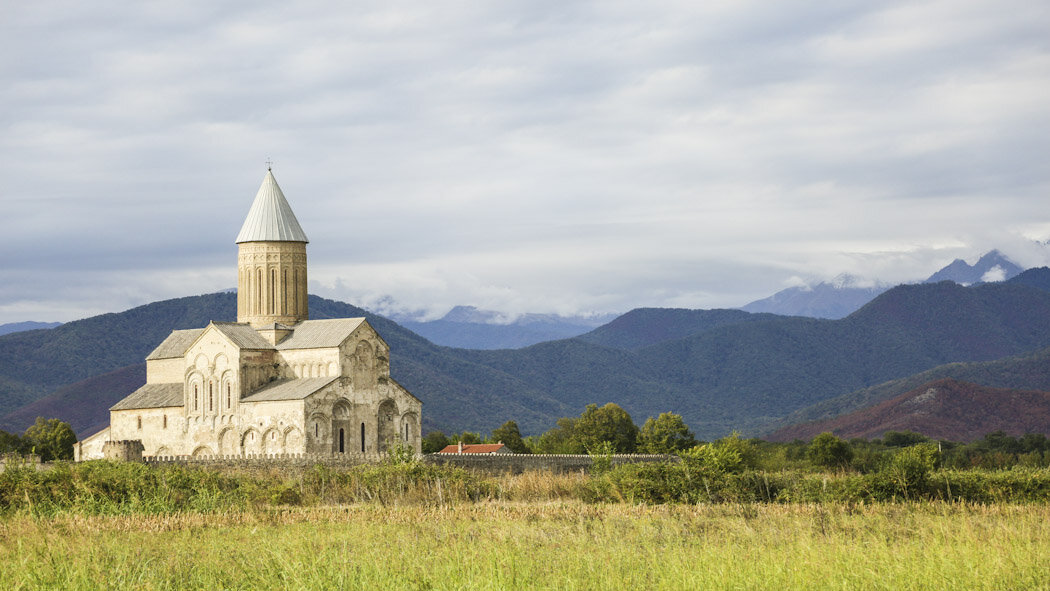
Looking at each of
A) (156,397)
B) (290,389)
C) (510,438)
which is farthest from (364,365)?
(510,438)

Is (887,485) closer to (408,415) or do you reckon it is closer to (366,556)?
(366,556)

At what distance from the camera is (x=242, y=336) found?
1941 inches

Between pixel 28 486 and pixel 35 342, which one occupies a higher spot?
pixel 35 342

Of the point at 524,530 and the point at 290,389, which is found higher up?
the point at 290,389

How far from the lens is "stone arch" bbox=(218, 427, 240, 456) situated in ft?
155

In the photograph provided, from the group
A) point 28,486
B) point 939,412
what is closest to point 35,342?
point 939,412

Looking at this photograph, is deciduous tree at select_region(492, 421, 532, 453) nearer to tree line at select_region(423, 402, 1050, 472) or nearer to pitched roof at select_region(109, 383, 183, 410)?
tree line at select_region(423, 402, 1050, 472)

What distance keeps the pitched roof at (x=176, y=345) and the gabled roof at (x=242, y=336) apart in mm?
4425

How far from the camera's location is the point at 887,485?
78.3 ft

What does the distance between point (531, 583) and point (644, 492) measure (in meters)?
11.7

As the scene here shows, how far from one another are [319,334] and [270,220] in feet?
22.4

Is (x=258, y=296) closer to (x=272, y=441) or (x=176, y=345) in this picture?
(x=176, y=345)

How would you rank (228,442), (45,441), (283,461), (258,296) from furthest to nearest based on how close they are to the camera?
(45,441) → (258,296) → (228,442) → (283,461)

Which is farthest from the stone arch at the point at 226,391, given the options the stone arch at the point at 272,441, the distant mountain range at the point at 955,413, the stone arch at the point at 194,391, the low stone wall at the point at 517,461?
the distant mountain range at the point at 955,413
